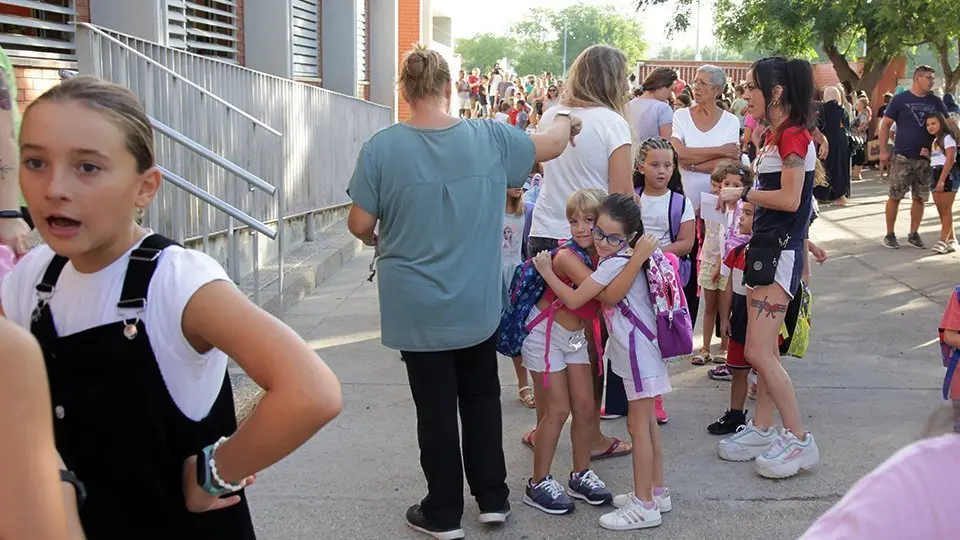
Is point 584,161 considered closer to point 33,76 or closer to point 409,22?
point 33,76

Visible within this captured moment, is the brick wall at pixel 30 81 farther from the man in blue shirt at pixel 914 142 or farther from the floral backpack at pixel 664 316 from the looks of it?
the man in blue shirt at pixel 914 142

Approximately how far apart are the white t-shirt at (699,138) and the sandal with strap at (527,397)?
71.1 inches

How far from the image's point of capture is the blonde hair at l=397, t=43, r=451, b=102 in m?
3.81

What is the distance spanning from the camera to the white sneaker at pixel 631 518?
4.14 meters

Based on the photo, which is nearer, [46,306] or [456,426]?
[46,306]

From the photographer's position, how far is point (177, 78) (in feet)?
24.2

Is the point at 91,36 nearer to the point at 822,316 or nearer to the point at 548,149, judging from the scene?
the point at 548,149

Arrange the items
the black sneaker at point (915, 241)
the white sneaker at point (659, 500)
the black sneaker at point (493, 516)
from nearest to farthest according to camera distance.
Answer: the black sneaker at point (493, 516) < the white sneaker at point (659, 500) < the black sneaker at point (915, 241)

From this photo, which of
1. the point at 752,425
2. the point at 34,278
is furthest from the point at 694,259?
the point at 34,278

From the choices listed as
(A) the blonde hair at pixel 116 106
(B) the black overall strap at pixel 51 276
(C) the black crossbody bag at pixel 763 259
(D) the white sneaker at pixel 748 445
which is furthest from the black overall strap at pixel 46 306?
(D) the white sneaker at pixel 748 445

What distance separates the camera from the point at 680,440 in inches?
206

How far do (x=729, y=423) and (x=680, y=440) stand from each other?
0.93 ft

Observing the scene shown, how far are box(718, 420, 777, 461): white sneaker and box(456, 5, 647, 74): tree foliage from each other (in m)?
105

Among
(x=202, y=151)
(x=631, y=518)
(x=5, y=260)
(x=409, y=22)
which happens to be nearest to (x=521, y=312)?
(x=631, y=518)
